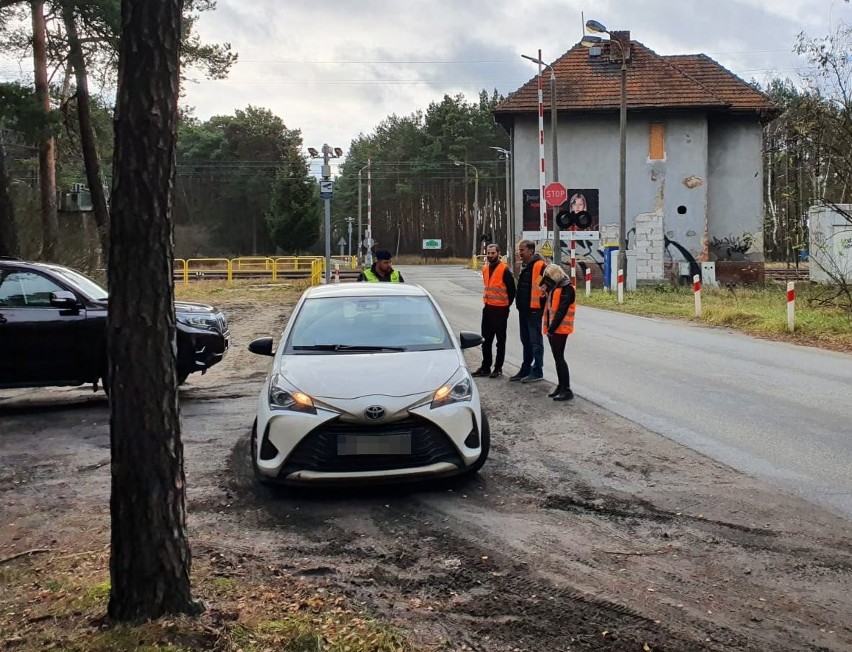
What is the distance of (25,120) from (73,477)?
45.2 ft

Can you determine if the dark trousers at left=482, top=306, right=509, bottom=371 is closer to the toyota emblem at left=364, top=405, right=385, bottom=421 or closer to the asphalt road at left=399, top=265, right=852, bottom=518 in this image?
the asphalt road at left=399, top=265, right=852, bottom=518

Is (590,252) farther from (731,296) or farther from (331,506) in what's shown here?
(331,506)

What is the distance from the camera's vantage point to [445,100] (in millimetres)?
85062

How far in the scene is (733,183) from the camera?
37.2 metres

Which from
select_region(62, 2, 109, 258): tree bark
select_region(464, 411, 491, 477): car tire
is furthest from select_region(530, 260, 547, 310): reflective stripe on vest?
select_region(62, 2, 109, 258): tree bark

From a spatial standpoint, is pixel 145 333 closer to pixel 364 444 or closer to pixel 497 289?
pixel 364 444

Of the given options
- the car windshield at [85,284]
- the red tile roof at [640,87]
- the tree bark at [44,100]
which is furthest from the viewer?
the red tile roof at [640,87]

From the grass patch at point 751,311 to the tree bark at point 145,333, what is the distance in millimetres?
13492

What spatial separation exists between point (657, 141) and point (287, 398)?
3381cm

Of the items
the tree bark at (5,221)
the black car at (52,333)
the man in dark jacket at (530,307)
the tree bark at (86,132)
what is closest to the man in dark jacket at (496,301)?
the man in dark jacket at (530,307)

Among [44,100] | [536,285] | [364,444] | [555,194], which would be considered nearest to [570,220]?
[555,194]

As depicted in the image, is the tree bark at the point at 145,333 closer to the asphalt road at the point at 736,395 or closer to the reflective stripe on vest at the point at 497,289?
the asphalt road at the point at 736,395

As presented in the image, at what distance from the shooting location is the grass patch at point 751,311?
1562 cm

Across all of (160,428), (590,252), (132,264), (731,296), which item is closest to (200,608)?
(160,428)
